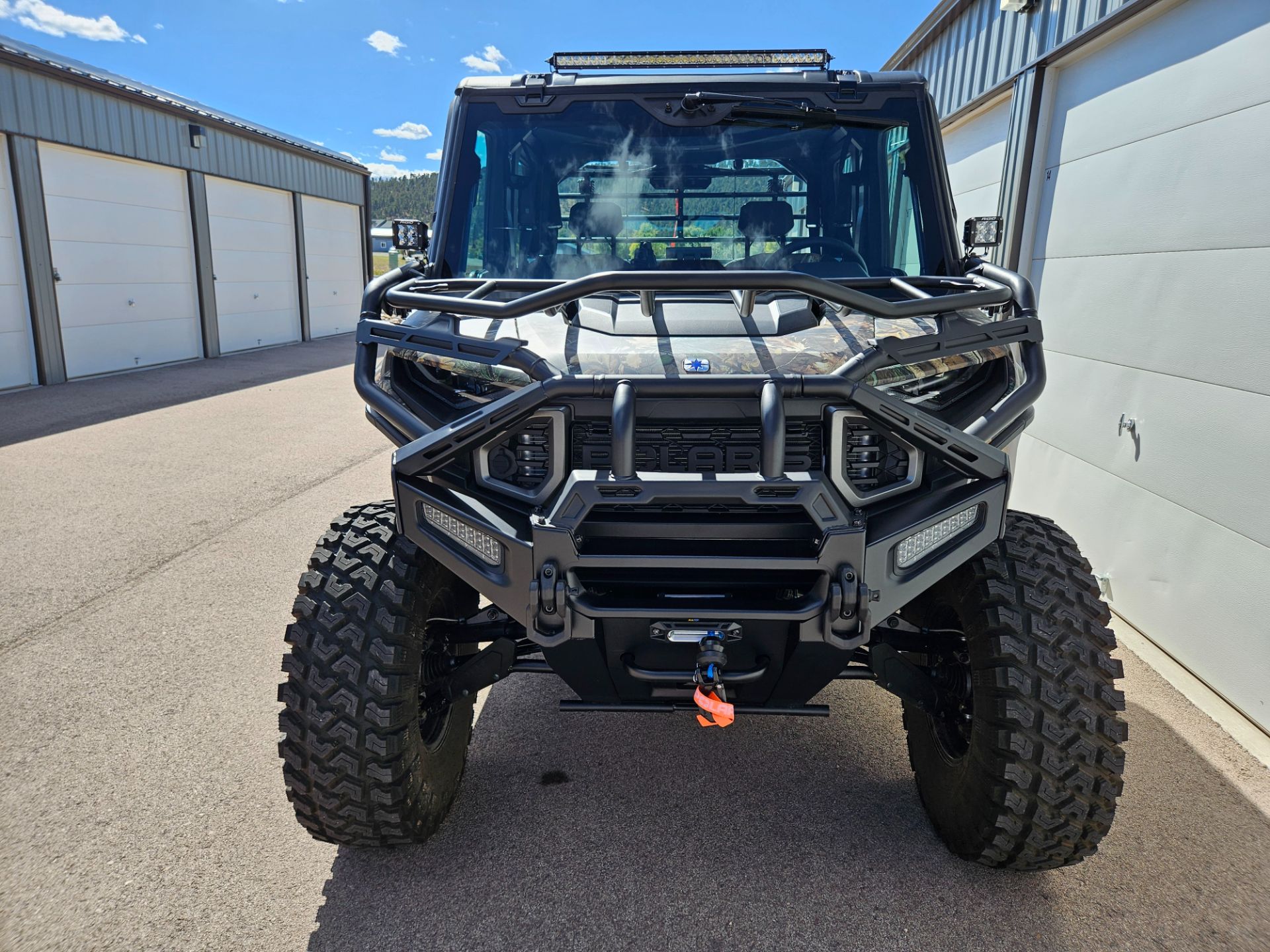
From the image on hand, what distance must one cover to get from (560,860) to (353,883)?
0.62 meters

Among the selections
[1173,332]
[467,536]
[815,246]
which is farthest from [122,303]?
[1173,332]

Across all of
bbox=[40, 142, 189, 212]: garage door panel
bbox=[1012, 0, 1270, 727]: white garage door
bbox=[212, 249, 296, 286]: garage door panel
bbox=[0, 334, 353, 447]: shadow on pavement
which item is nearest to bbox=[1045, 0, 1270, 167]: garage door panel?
bbox=[1012, 0, 1270, 727]: white garage door

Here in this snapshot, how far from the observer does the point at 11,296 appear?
12.2 meters

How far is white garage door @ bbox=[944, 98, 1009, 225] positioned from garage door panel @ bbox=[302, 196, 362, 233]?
651 inches

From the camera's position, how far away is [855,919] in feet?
8.36

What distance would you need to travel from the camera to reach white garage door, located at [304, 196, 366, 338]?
70.0 ft

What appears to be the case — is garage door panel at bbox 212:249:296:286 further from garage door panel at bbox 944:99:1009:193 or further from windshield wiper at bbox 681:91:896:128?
windshield wiper at bbox 681:91:896:128

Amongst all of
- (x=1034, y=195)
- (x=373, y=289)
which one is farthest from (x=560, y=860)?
(x=1034, y=195)

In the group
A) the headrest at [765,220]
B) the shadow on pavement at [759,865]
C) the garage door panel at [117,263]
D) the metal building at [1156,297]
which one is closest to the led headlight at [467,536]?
the shadow on pavement at [759,865]

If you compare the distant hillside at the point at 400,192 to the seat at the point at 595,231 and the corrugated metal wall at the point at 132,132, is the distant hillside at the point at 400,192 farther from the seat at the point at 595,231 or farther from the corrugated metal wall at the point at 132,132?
the seat at the point at 595,231

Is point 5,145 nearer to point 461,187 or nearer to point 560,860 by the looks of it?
point 461,187

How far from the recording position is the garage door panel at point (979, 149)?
22.9 feet

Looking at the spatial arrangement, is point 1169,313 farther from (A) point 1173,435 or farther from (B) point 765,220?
(B) point 765,220

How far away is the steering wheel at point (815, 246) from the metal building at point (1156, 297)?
6.07 feet
